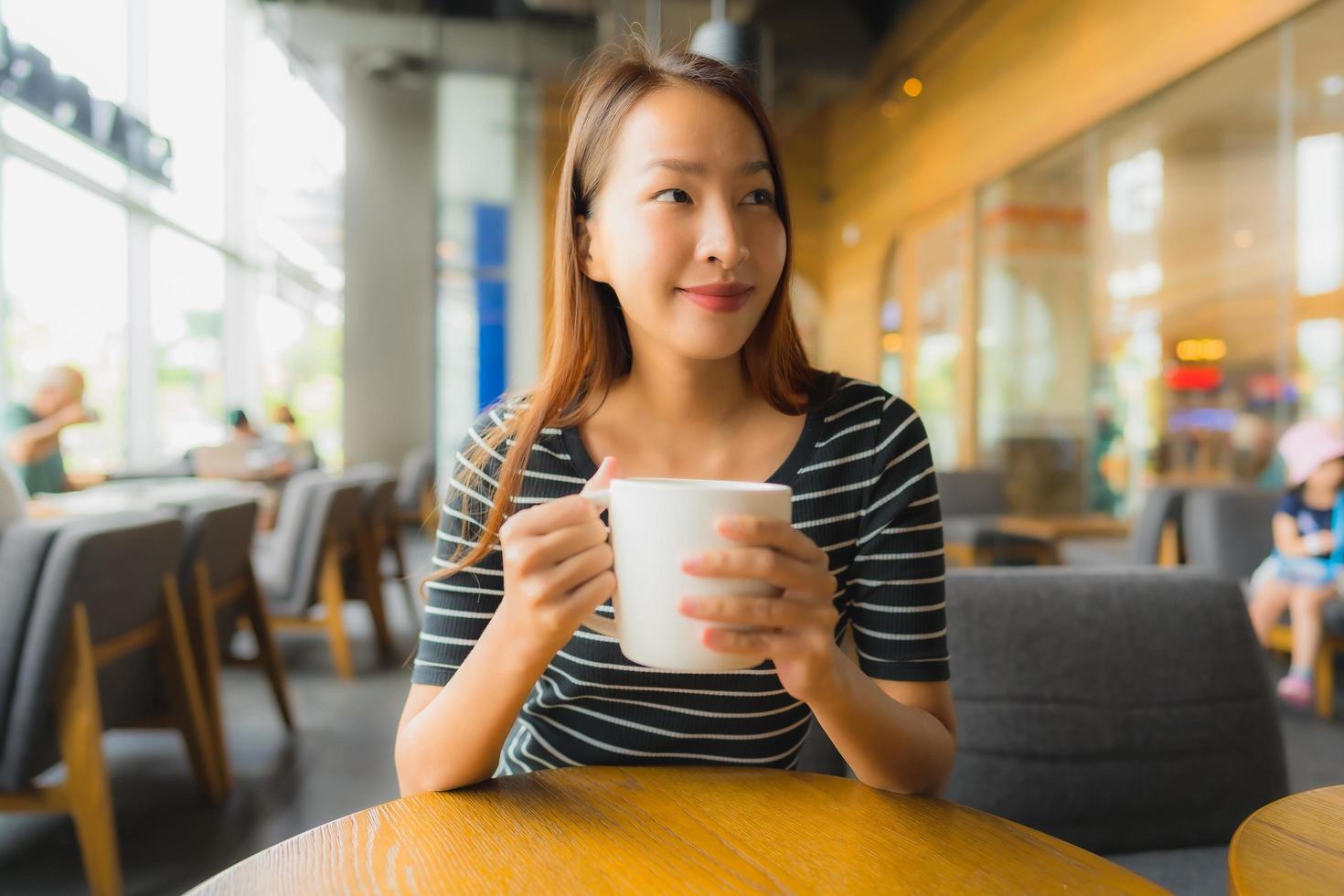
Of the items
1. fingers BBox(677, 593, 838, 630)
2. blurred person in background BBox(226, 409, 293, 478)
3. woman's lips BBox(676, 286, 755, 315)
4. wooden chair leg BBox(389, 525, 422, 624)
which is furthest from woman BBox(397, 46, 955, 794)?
blurred person in background BBox(226, 409, 293, 478)

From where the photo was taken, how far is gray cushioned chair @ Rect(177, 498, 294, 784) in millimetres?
2576

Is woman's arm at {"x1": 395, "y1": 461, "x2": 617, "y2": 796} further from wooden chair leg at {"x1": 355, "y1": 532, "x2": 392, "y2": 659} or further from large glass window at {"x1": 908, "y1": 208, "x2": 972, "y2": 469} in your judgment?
large glass window at {"x1": 908, "y1": 208, "x2": 972, "y2": 469}

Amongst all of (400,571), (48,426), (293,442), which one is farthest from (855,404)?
(293,442)

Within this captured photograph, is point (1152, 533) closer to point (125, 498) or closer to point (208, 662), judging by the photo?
point (208, 662)

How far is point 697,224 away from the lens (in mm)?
847

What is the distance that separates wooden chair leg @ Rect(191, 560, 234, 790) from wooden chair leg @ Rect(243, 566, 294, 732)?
371 millimetres

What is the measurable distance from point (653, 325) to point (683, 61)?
32cm

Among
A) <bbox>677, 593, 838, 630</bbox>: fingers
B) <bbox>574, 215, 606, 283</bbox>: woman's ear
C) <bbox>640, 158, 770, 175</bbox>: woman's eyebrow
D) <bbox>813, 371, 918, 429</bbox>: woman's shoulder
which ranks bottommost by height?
<bbox>677, 593, 838, 630</bbox>: fingers

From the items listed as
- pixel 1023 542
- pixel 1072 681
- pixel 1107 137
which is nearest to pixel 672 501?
pixel 1072 681

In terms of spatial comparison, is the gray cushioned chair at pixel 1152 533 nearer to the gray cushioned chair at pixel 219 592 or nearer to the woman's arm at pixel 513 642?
the gray cushioned chair at pixel 219 592

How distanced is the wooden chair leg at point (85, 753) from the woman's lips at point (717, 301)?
170 cm

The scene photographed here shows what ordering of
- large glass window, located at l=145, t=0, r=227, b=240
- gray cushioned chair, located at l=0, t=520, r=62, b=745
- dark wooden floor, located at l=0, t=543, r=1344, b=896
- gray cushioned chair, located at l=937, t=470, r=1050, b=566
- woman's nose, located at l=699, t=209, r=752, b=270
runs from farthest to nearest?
large glass window, located at l=145, t=0, r=227, b=240, gray cushioned chair, located at l=937, t=470, r=1050, b=566, dark wooden floor, located at l=0, t=543, r=1344, b=896, gray cushioned chair, located at l=0, t=520, r=62, b=745, woman's nose, located at l=699, t=209, r=752, b=270

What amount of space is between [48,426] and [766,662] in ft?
14.8

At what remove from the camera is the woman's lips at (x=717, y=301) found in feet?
2.80
